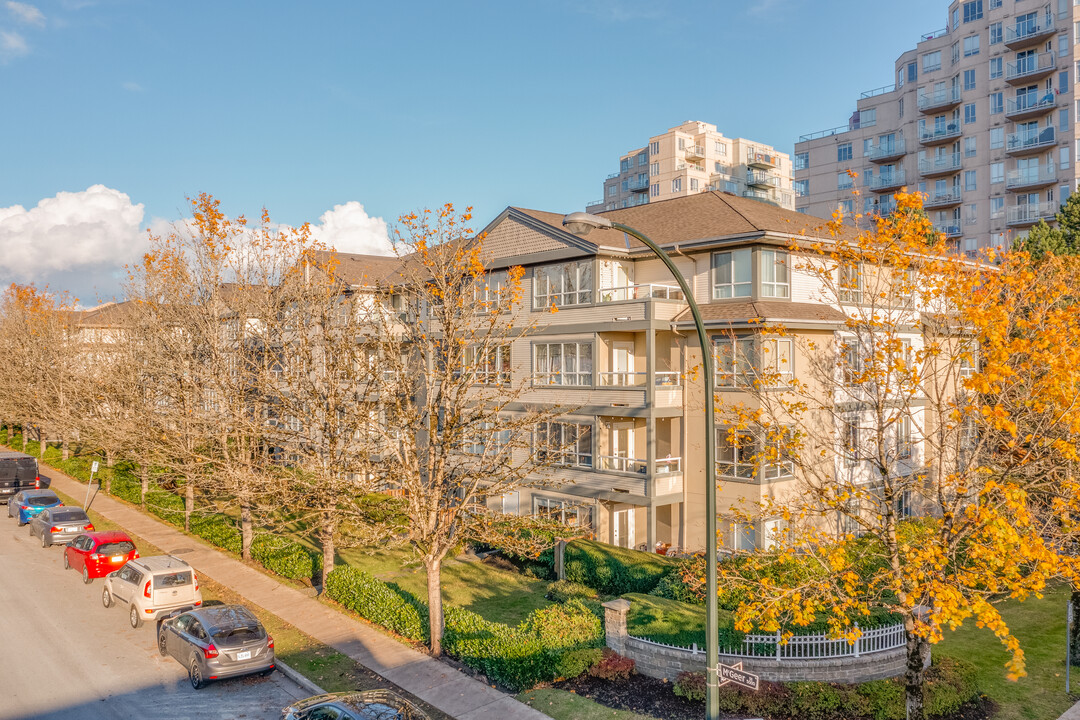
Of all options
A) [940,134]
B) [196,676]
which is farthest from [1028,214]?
[196,676]

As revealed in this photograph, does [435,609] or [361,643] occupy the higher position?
[435,609]

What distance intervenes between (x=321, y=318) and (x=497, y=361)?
10192mm

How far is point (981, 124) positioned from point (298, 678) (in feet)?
202

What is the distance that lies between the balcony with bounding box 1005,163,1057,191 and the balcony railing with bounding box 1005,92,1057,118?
12.9ft

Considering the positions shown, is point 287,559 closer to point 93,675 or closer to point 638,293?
point 93,675

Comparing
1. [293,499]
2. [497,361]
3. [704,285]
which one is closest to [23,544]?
[293,499]

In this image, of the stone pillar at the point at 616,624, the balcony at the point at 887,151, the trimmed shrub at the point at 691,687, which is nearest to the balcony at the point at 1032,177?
the balcony at the point at 887,151

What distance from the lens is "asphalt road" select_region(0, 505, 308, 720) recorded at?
13930 millimetres

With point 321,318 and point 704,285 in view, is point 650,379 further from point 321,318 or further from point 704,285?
point 321,318

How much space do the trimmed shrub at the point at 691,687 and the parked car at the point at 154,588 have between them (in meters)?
13.0

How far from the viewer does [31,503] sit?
29.9m

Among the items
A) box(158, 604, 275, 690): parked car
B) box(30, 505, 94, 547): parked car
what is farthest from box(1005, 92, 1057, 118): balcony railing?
box(30, 505, 94, 547): parked car

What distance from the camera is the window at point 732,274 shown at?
2473 centimetres

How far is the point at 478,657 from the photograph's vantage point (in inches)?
605
